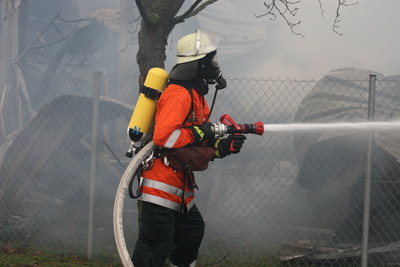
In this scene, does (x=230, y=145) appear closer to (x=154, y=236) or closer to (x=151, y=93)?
(x=151, y=93)

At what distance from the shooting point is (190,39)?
3477 millimetres

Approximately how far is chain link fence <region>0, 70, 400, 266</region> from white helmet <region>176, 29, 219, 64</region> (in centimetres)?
122

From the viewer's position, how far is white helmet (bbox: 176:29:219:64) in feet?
11.3

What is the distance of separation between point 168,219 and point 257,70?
1064cm

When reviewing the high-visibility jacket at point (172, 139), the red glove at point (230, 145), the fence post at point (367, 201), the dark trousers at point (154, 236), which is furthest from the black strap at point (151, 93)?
the fence post at point (367, 201)

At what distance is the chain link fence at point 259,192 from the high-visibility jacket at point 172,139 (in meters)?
1.42

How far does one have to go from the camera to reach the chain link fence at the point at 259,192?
5.18 m

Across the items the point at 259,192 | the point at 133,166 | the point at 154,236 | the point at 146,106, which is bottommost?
the point at 259,192

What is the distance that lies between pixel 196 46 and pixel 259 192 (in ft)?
10.6

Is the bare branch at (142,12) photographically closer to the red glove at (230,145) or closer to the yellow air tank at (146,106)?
the yellow air tank at (146,106)

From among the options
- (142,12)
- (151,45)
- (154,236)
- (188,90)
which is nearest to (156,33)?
(151,45)

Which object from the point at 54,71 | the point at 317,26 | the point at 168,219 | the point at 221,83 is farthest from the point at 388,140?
the point at 54,71

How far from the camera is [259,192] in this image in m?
6.24

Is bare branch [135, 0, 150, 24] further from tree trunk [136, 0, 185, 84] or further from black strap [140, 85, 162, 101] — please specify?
black strap [140, 85, 162, 101]
